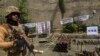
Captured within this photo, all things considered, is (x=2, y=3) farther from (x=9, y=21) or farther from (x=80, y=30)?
(x=9, y=21)

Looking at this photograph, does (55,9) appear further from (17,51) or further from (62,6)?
(17,51)

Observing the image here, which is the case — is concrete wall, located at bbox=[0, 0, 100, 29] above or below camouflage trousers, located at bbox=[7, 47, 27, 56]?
below

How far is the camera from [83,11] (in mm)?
20453

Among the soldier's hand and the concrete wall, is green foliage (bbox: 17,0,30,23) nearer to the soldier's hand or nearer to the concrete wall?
the concrete wall

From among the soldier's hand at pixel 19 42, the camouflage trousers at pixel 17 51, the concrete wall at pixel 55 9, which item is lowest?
the concrete wall at pixel 55 9

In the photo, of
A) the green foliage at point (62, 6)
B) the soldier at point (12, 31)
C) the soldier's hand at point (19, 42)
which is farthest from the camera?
the green foliage at point (62, 6)

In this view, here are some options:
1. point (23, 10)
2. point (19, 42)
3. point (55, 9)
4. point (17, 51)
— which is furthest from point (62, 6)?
point (19, 42)

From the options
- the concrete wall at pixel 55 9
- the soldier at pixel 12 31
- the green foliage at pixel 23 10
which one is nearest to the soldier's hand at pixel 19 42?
the soldier at pixel 12 31

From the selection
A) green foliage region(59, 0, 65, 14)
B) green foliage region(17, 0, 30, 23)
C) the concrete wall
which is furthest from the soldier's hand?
green foliage region(59, 0, 65, 14)

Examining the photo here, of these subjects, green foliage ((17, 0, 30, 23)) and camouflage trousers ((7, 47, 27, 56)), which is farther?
green foliage ((17, 0, 30, 23))

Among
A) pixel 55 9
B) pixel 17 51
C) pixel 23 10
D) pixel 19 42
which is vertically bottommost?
pixel 55 9

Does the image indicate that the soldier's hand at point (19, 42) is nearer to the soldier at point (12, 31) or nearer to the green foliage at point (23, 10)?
the soldier at point (12, 31)

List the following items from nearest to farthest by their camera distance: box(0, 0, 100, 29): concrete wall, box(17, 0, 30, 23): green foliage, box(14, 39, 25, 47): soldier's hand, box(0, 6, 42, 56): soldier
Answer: box(14, 39, 25, 47): soldier's hand
box(0, 6, 42, 56): soldier
box(17, 0, 30, 23): green foliage
box(0, 0, 100, 29): concrete wall

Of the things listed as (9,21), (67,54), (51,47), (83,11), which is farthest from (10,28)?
(83,11)
